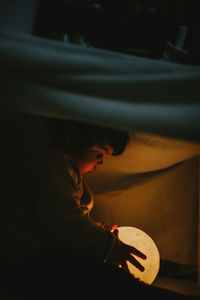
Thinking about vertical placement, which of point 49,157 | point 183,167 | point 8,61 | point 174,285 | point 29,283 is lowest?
point 174,285

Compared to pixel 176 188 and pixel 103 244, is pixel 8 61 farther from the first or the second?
pixel 176 188

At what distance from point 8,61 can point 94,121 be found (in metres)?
0.41

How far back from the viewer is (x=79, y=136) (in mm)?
1348

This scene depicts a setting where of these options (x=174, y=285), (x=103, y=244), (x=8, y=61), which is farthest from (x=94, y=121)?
(x=174, y=285)

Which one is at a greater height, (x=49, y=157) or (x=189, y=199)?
(x=49, y=157)

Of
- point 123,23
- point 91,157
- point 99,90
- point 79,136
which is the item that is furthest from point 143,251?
point 123,23

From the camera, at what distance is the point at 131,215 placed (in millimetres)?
1931

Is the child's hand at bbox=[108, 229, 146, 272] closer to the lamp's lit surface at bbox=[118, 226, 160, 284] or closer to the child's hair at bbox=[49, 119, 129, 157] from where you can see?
the lamp's lit surface at bbox=[118, 226, 160, 284]

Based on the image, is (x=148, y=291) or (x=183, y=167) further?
(x=183, y=167)

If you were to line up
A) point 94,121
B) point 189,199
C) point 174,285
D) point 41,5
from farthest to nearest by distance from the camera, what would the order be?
point 41,5, point 189,199, point 174,285, point 94,121

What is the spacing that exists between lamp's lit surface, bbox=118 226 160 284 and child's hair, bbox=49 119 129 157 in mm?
488

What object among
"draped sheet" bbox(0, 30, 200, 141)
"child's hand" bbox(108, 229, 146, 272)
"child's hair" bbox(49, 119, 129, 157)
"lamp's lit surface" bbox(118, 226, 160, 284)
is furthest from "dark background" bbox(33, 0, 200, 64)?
"child's hand" bbox(108, 229, 146, 272)

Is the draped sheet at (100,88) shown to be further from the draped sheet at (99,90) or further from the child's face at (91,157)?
the child's face at (91,157)

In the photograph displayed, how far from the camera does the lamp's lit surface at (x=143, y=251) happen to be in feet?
4.21
